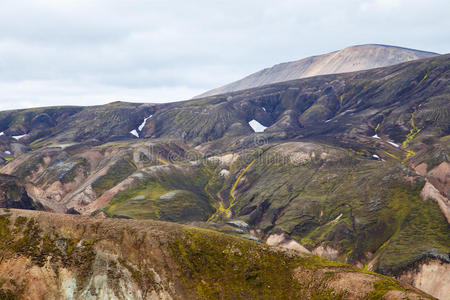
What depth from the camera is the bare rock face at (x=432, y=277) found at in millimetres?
81125

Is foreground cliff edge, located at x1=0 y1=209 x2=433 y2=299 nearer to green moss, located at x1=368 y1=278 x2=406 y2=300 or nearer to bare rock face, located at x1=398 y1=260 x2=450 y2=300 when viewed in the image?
green moss, located at x1=368 y1=278 x2=406 y2=300

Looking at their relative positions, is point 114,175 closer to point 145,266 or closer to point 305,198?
point 305,198

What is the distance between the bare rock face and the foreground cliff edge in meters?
45.1

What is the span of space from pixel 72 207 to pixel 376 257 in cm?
12125

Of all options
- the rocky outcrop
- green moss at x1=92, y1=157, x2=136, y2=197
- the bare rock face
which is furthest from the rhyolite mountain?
the rocky outcrop

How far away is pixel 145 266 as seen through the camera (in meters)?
55.9

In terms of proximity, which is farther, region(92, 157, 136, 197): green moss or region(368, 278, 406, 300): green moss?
region(92, 157, 136, 197): green moss

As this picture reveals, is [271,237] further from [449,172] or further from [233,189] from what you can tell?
[449,172]

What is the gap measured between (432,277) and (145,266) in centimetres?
7260

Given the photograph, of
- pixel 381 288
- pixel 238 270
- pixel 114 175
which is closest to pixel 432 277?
pixel 381 288

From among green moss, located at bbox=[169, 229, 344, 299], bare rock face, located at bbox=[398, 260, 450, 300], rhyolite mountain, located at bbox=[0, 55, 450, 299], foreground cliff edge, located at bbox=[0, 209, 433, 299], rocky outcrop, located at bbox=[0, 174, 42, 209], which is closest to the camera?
foreground cliff edge, located at bbox=[0, 209, 433, 299]

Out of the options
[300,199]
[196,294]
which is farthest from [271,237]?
[196,294]

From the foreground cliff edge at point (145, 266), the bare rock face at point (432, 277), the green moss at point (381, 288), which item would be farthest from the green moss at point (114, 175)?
the green moss at point (381, 288)

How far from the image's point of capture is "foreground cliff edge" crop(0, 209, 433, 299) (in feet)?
163
